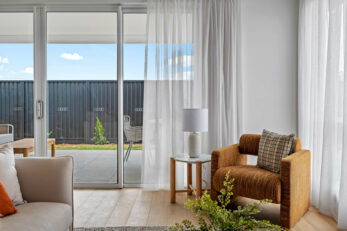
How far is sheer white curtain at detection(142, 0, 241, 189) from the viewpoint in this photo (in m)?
3.79

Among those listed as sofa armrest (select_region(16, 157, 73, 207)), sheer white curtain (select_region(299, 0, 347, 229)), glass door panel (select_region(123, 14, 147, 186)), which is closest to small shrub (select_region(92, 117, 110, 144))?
glass door panel (select_region(123, 14, 147, 186))

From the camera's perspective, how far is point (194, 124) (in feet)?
10.9

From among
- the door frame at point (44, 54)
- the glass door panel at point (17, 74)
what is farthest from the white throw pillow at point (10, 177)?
the glass door panel at point (17, 74)

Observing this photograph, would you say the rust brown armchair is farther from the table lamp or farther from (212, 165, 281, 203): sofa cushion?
the table lamp

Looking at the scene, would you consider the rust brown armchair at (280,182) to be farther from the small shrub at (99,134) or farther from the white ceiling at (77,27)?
the white ceiling at (77,27)

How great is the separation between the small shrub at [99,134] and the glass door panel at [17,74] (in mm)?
902

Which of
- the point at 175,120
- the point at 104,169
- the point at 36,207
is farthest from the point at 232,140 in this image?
the point at 36,207

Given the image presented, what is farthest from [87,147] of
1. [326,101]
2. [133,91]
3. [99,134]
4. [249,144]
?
[326,101]

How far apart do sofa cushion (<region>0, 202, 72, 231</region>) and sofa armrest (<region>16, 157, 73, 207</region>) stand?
8cm

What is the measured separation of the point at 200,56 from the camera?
12.5 ft

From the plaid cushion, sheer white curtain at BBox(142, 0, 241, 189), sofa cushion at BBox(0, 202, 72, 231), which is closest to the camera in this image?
Answer: sofa cushion at BBox(0, 202, 72, 231)

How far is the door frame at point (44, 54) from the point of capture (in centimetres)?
396

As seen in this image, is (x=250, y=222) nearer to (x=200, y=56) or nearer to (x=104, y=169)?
(x=200, y=56)

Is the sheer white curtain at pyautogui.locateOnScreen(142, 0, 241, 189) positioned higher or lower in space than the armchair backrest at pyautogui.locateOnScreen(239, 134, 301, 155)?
higher
